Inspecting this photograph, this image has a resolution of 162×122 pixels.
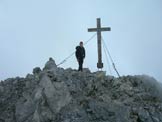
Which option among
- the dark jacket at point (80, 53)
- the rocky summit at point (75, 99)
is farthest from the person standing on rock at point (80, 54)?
the rocky summit at point (75, 99)

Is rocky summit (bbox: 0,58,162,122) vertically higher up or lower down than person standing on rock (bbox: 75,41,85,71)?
lower down

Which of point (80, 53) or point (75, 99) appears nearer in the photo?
point (75, 99)

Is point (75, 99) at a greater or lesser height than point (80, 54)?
lesser

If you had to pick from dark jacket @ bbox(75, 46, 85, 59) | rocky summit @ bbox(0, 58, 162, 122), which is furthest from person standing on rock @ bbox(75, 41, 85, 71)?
rocky summit @ bbox(0, 58, 162, 122)

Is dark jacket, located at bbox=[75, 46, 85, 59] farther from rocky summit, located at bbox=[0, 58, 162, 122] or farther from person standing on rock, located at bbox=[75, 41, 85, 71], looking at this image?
rocky summit, located at bbox=[0, 58, 162, 122]

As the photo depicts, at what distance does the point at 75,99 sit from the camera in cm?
3017

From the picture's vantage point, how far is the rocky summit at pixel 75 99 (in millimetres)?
29516

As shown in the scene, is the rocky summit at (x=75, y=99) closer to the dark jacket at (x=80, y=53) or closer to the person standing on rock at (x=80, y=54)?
the person standing on rock at (x=80, y=54)

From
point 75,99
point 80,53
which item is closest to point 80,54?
point 80,53

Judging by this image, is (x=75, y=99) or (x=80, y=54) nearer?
(x=75, y=99)

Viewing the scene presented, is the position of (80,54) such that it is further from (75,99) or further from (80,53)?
(75,99)

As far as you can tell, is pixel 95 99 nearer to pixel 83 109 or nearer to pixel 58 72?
pixel 83 109

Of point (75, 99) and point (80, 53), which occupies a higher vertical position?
point (80, 53)

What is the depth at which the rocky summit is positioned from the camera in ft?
96.8
